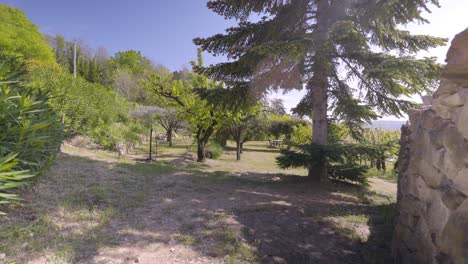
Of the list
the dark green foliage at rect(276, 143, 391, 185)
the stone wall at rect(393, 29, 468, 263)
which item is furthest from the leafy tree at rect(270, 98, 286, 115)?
the stone wall at rect(393, 29, 468, 263)

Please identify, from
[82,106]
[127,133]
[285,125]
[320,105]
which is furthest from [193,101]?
[285,125]

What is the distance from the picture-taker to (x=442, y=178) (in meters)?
1.74

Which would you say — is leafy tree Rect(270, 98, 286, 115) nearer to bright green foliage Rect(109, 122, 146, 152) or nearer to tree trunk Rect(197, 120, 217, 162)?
tree trunk Rect(197, 120, 217, 162)

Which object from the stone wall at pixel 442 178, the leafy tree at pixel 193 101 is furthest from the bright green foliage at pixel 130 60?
the stone wall at pixel 442 178

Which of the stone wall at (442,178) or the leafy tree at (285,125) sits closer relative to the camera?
the stone wall at (442,178)

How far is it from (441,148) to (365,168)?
3.99m

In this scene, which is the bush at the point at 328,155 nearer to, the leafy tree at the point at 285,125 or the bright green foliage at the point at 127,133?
the bright green foliage at the point at 127,133

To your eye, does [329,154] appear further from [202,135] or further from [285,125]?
[285,125]

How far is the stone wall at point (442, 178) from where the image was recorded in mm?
1526

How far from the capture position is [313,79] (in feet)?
17.4

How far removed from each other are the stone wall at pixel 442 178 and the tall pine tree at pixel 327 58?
2.40m

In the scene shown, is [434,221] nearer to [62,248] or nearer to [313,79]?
[62,248]

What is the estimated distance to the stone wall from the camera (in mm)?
1526

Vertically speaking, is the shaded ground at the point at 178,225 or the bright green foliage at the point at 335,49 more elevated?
the bright green foliage at the point at 335,49
